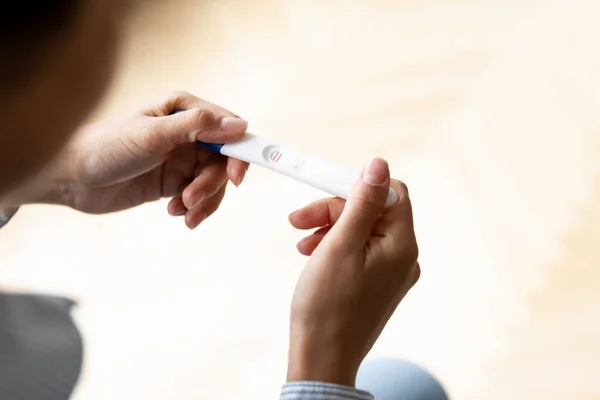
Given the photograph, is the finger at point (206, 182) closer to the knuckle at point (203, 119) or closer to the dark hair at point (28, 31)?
the knuckle at point (203, 119)

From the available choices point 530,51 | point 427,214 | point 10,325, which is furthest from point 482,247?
point 10,325

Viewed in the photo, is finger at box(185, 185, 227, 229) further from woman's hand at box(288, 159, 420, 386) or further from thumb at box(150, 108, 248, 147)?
woman's hand at box(288, 159, 420, 386)

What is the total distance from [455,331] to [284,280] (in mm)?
242

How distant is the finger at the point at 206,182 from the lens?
0.61 meters

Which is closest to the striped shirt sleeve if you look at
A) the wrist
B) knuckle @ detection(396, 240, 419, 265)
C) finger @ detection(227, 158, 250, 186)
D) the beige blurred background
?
the wrist

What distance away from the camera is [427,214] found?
0.92 m

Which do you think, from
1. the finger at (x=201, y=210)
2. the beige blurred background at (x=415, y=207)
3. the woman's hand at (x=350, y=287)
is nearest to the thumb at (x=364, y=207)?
the woman's hand at (x=350, y=287)

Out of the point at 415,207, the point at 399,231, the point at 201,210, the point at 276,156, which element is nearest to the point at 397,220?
the point at 399,231

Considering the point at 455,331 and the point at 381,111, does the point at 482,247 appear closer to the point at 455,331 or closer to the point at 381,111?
the point at 455,331

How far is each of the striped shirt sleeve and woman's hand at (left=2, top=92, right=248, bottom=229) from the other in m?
0.22

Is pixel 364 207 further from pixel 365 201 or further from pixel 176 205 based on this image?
pixel 176 205

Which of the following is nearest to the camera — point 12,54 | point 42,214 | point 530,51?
point 12,54

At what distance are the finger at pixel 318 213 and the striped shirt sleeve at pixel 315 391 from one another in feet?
0.51

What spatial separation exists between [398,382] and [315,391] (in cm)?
18
